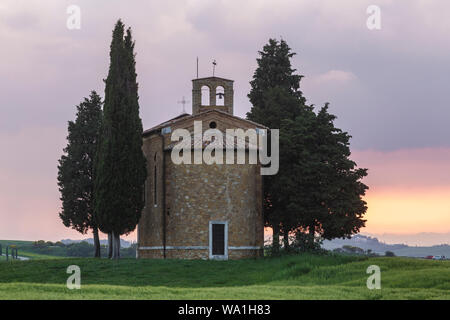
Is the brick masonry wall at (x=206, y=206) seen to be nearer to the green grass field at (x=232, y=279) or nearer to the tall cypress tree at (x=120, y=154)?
the tall cypress tree at (x=120, y=154)

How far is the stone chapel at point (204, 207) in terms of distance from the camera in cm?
3397

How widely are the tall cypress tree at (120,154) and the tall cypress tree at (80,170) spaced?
4.64m

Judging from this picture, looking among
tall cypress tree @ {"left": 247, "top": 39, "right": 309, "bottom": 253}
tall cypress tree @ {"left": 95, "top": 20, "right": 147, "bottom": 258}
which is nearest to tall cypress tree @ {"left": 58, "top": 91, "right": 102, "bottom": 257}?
tall cypress tree @ {"left": 95, "top": 20, "right": 147, "bottom": 258}

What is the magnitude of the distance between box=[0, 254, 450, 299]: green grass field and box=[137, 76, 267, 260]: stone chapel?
229cm

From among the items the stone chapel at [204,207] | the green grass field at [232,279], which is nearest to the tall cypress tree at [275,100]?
the stone chapel at [204,207]

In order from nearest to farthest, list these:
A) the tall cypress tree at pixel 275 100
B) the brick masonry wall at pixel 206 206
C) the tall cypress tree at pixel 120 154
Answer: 1. the tall cypress tree at pixel 120 154
2. the brick masonry wall at pixel 206 206
3. the tall cypress tree at pixel 275 100

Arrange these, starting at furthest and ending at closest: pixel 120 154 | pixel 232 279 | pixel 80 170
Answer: pixel 80 170, pixel 120 154, pixel 232 279

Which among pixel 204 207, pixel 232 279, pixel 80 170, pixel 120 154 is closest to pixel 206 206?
pixel 204 207

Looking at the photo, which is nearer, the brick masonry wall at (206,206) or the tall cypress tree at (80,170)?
the brick masonry wall at (206,206)

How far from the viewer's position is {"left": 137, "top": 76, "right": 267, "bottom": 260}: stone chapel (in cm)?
3397

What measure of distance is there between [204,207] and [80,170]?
9304 mm

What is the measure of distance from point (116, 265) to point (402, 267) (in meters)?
12.5

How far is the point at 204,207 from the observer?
111 feet

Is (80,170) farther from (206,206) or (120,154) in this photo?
(206,206)
